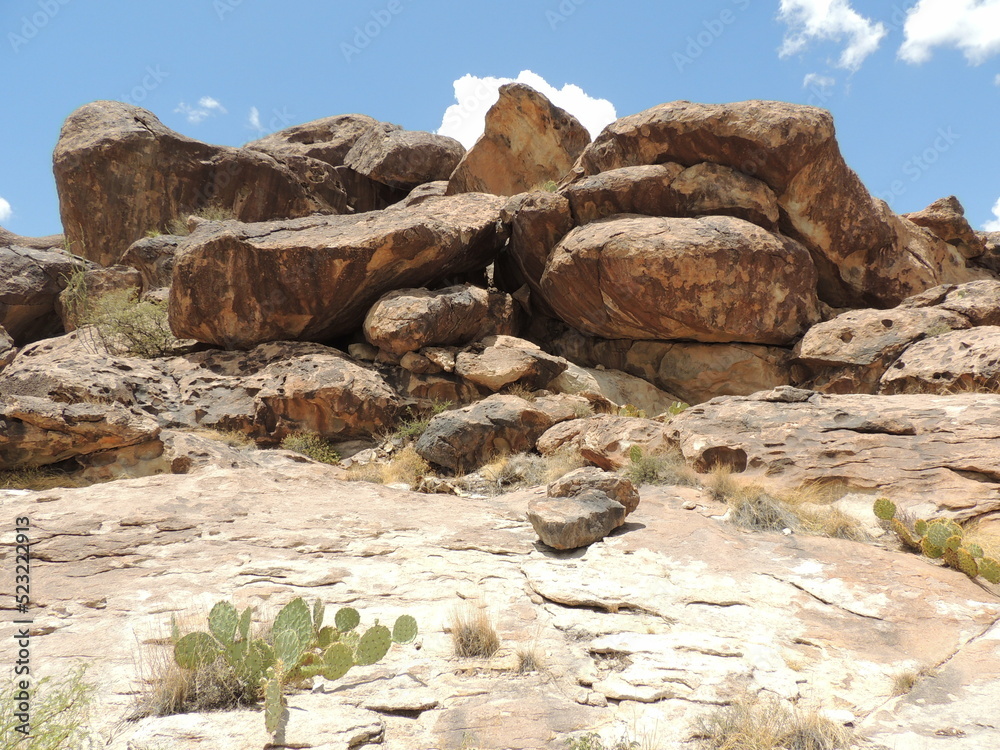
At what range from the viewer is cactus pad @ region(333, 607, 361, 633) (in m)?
3.33

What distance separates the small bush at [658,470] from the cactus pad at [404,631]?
3.90 meters

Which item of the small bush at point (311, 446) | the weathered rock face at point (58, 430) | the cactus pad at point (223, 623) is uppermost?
the weathered rock face at point (58, 430)

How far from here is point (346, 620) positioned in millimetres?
3342

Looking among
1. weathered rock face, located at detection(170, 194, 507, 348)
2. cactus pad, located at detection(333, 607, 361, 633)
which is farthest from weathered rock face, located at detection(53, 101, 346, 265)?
cactus pad, located at detection(333, 607, 361, 633)

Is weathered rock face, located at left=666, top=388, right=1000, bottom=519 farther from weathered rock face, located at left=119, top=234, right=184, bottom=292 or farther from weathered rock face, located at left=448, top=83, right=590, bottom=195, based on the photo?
weathered rock face, located at left=119, top=234, right=184, bottom=292

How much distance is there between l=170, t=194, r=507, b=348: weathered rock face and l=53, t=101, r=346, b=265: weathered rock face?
5939 millimetres

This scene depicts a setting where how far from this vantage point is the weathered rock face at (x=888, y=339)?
358 inches

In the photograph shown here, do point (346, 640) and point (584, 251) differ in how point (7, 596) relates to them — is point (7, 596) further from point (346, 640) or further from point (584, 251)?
point (584, 251)

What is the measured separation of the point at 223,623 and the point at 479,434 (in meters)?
6.14

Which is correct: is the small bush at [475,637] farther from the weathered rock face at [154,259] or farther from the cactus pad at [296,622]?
the weathered rock face at [154,259]

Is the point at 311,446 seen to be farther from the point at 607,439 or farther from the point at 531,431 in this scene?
the point at 607,439

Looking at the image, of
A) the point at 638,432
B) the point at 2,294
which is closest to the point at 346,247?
the point at 638,432

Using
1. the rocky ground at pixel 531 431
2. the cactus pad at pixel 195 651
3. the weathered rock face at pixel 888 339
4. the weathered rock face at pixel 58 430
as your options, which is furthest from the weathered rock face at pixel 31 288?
the weathered rock face at pixel 888 339

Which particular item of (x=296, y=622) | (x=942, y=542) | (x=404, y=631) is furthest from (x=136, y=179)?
(x=942, y=542)
